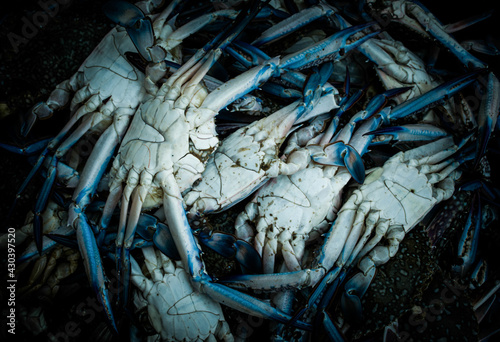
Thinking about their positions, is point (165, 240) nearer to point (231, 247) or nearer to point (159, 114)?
point (231, 247)

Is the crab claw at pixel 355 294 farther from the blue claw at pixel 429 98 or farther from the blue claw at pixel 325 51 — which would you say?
the blue claw at pixel 325 51

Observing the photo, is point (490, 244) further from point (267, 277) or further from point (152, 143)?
point (152, 143)

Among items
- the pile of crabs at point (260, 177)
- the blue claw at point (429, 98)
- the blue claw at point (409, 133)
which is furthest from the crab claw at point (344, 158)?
the blue claw at point (429, 98)

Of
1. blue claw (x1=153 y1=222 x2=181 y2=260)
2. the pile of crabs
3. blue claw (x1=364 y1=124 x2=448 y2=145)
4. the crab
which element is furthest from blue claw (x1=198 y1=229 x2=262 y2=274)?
blue claw (x1=364 y1=124 x2=448 y2=145)

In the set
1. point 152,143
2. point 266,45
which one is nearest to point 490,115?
point 266,45

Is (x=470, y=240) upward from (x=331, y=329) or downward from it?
downward

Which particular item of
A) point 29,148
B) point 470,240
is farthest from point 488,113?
point 29,148

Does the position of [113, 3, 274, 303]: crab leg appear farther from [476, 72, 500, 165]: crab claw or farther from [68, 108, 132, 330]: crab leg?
[476, 72, 500, 165]: crab claw

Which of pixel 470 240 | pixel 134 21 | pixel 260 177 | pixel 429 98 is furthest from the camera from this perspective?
pixel 470 240
